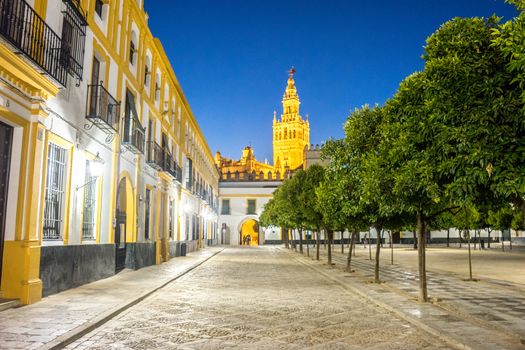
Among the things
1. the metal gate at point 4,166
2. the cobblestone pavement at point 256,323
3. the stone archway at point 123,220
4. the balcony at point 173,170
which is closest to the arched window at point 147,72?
the balcony at point 173,170

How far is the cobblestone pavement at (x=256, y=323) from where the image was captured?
7.00 m

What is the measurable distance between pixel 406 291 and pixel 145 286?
7.44m

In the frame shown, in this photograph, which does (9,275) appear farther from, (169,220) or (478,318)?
(169,220)

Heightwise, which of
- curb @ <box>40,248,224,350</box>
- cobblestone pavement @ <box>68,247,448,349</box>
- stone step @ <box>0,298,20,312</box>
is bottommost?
cobblestone pavement @ <box>68,247,448,349</box>

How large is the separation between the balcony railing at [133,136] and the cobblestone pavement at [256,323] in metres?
6.73

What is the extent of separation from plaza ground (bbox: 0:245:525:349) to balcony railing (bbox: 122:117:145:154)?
5535 mm

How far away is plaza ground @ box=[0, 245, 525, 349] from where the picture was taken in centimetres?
702

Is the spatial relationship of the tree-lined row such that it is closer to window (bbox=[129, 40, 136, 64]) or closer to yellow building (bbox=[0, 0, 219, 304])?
yellow building (bbox=[0, 0, 219, 304])

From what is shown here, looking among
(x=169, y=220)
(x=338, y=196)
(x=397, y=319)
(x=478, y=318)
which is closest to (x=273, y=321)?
(x=397, y=319)

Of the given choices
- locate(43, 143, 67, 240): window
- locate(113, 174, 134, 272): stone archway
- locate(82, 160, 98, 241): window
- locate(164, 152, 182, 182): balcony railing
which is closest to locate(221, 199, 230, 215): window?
locate(164, 152, 182, 182): balcony railing

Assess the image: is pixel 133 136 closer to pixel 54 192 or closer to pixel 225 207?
pixel 54 192

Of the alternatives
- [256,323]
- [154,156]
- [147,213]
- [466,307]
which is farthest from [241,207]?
[256,323]

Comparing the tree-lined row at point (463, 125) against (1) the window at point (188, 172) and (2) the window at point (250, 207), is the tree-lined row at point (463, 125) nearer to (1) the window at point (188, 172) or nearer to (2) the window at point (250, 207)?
(1) the window at point (188, 172)

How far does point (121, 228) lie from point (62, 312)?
10.3m
